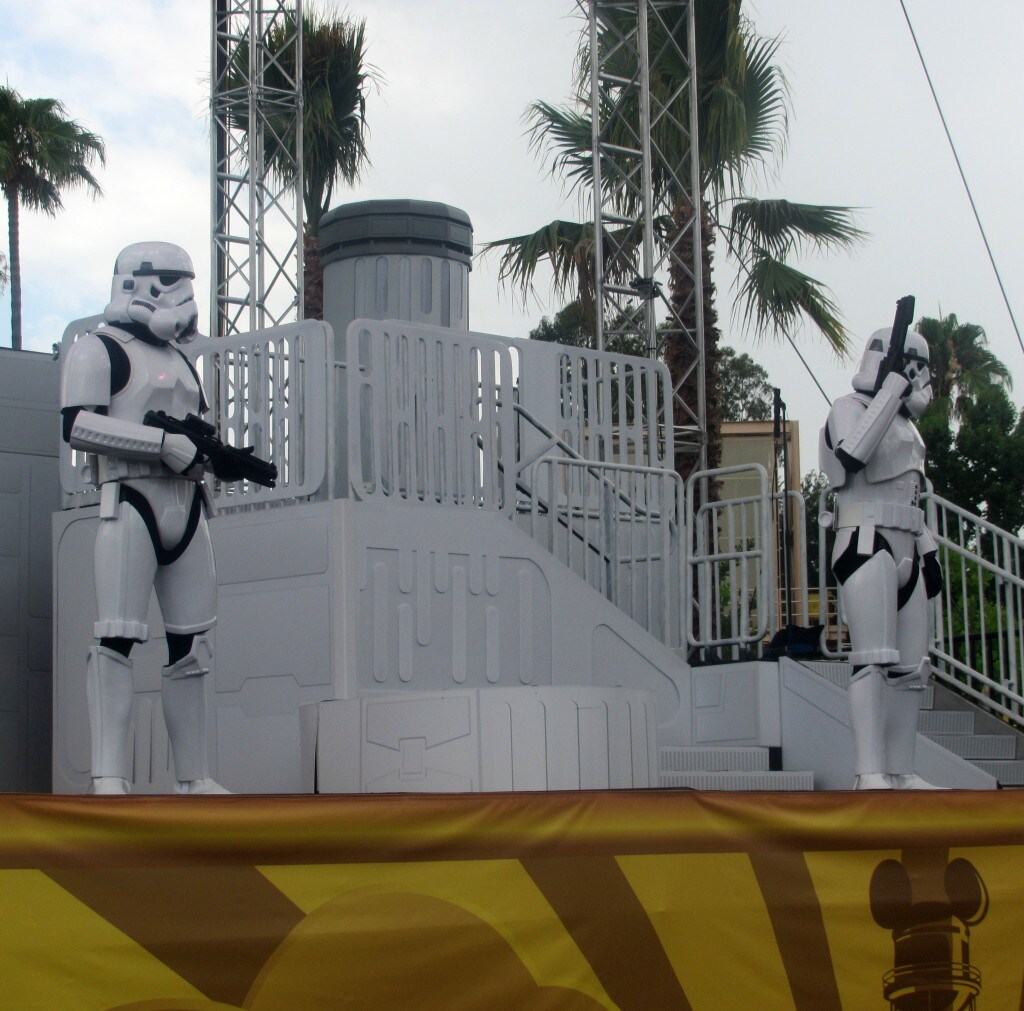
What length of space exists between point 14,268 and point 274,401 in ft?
79.9

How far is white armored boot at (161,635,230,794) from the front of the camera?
534 cm

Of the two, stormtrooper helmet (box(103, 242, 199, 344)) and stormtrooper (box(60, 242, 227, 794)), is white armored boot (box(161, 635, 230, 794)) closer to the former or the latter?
stormtrooper (box(60, 242, 227, 794))

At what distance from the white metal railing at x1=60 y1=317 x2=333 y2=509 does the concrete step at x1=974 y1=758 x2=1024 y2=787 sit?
3.73 m

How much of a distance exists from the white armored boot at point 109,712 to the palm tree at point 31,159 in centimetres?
2662

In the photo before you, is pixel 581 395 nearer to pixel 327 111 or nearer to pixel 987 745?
pixel 987 745

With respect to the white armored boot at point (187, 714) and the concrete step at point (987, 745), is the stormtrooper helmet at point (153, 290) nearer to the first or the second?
the white armored boot at point (187, 714)

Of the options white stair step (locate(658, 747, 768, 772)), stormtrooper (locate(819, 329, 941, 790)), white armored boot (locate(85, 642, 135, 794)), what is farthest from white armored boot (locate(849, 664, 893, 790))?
white armored boot (locate(85, 642, 135, 794))

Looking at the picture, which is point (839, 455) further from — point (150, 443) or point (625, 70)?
point (625, 70)

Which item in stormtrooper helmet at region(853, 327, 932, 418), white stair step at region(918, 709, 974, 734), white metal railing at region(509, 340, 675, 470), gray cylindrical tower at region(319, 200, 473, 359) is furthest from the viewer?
gray cylindrical tower at region(319, 200, 473, 359)

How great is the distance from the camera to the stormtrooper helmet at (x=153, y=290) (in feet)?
17.6

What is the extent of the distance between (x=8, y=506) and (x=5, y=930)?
5348 mm

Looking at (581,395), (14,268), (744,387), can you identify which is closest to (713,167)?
(581,395)

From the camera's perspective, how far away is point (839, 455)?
6.46 m

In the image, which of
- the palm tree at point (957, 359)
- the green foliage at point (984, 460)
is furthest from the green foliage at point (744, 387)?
the green foliage at point (984, 460)
